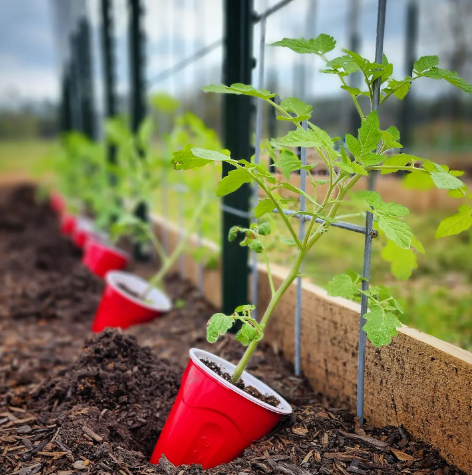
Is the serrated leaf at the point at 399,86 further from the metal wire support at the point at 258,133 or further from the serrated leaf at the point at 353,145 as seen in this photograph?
the metal wire support at the point at 258,133

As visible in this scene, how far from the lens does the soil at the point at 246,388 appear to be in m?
1.37

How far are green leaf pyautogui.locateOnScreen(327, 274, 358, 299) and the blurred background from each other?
901 mm

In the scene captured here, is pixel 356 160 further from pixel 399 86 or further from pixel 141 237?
pixel 141 237

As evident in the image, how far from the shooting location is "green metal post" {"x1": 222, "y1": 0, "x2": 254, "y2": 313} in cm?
198

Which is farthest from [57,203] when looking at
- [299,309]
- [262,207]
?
[262,207]

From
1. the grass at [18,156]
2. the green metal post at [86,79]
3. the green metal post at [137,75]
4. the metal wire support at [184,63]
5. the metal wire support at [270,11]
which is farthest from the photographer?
the grass at [18,156]

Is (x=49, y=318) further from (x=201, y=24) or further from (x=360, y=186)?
(x=201, y=24)

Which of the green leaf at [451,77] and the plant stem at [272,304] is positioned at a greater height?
the green leaf at [451,77]

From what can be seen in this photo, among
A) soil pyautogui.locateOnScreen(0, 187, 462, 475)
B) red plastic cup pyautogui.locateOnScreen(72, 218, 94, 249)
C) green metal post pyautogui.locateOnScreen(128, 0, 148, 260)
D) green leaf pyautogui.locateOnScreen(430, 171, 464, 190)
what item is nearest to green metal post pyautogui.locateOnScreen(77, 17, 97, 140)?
red plastic cup pyautogui.locateOnScreen(72, 218, 94, 249)

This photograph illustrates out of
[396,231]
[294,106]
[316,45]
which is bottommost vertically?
[396,231]

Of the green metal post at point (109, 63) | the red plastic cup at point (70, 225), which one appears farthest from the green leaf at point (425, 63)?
the red plastic cup at point (70, 225)

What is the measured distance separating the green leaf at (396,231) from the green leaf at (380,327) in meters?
0.22

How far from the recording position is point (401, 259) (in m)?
1.36

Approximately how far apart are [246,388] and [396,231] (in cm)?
67
